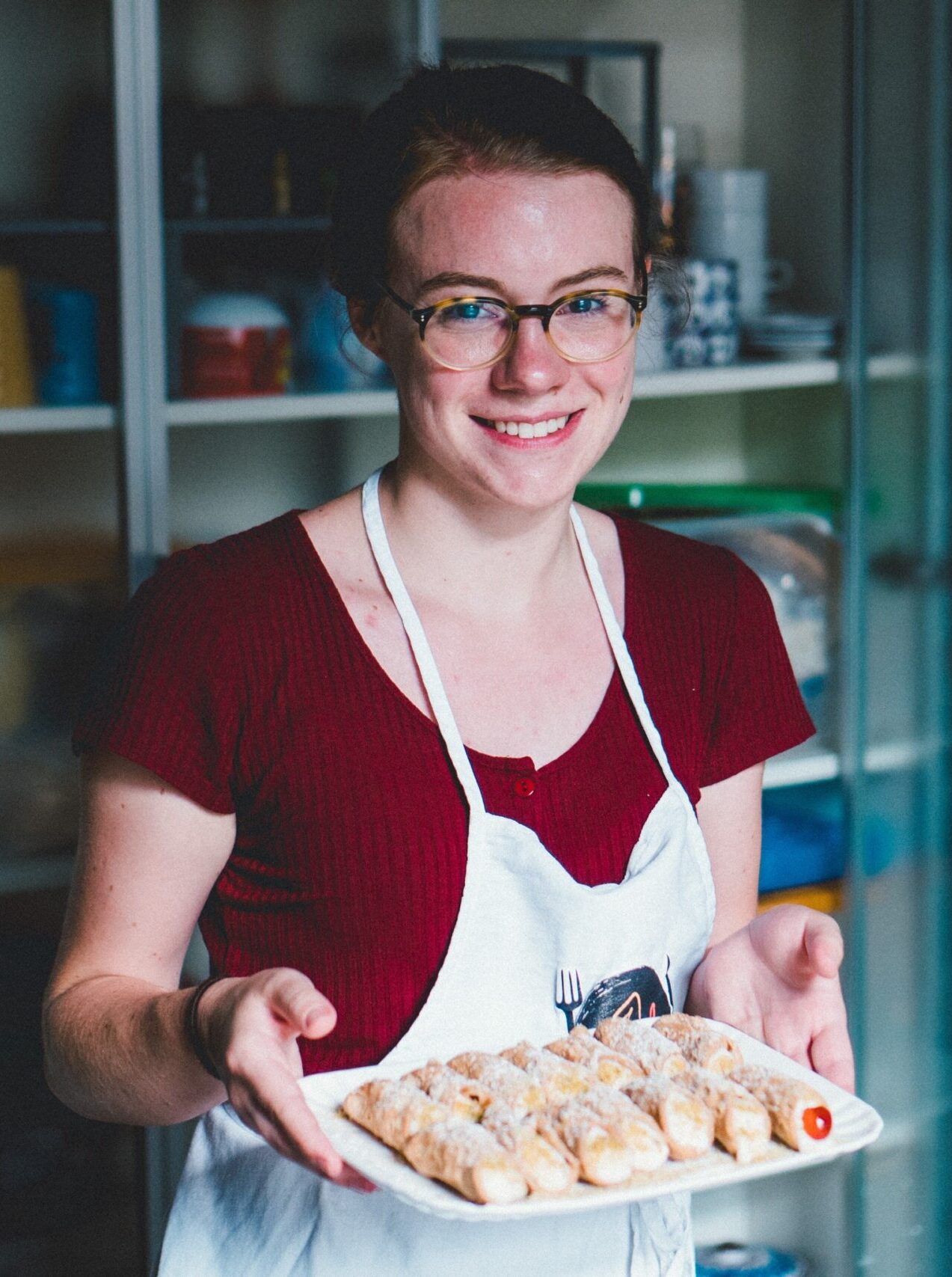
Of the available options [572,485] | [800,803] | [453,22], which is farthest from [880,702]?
[572,485]

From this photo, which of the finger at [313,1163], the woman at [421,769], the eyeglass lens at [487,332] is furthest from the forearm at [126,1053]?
the eyeglass lens at [487,332]

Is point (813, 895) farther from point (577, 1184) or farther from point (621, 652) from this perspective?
point (577, 1184)

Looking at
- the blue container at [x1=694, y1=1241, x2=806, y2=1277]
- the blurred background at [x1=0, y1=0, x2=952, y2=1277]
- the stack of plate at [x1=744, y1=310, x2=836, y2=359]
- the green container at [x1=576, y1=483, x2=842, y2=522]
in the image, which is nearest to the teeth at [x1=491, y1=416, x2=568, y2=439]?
the blurred background at [x1=0, y1=0, x2=952, y2=1277]

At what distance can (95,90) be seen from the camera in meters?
1.93

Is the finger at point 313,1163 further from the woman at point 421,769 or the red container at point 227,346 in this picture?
the red container at point 227,346

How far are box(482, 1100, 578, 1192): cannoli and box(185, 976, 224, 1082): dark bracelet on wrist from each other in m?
0.16

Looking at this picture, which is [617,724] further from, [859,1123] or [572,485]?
[859,1123]

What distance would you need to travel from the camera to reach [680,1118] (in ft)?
2.99

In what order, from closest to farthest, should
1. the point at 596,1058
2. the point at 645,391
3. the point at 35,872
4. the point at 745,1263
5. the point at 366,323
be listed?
the point at 596,1058 → the point at 366,323 → the point at 35,872 → the point at 645,391 → the point at 745,1263

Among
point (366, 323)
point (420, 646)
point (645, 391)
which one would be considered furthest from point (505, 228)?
point (645, 391)

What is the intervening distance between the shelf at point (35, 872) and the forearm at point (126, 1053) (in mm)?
747

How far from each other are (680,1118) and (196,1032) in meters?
0.28

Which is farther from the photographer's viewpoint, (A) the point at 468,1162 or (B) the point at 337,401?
(B) the point at 337,401

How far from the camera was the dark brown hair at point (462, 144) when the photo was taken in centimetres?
103
